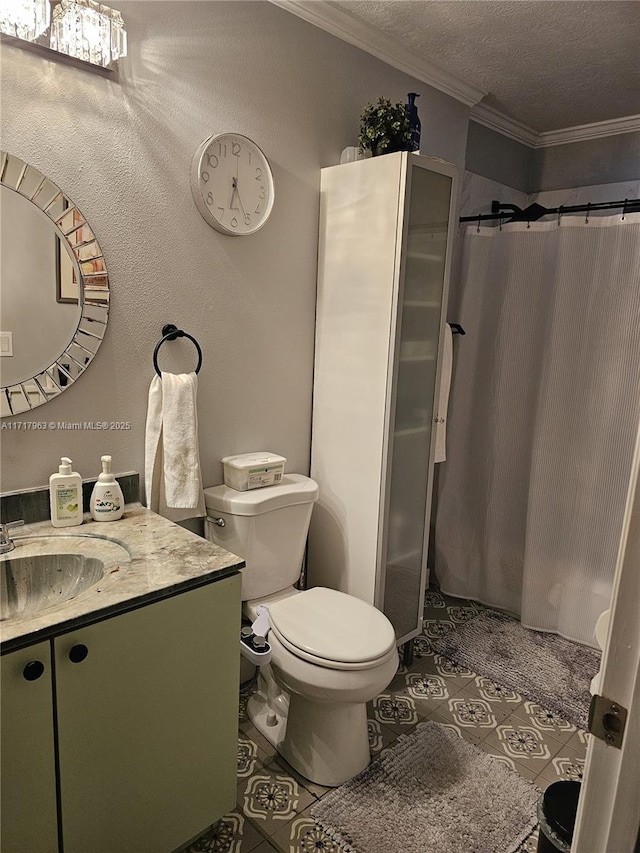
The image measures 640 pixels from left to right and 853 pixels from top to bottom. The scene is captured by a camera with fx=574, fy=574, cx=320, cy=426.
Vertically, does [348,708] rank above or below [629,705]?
below

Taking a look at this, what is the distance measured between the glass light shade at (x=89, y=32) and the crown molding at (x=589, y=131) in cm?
238

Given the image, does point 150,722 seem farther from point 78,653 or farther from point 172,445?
point 172,445

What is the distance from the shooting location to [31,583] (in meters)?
1.41

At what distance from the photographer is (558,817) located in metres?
1.30

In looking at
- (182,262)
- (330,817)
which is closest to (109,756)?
(330,817)

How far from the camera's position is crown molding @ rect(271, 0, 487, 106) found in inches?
76.5

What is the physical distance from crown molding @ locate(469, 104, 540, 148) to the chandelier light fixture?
1.82 m

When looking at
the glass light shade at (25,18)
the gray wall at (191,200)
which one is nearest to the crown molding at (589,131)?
the gray wall at (191,200)

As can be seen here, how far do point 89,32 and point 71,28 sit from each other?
45mm

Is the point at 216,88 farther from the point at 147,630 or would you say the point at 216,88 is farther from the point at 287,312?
the point at 147,630

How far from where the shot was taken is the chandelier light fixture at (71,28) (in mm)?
1379

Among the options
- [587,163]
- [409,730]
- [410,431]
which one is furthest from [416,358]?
[587,163]

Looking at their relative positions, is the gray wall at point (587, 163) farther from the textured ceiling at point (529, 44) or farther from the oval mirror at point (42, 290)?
the oval mirror at point (42, 290)

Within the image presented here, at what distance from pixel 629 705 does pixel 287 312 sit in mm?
1729
